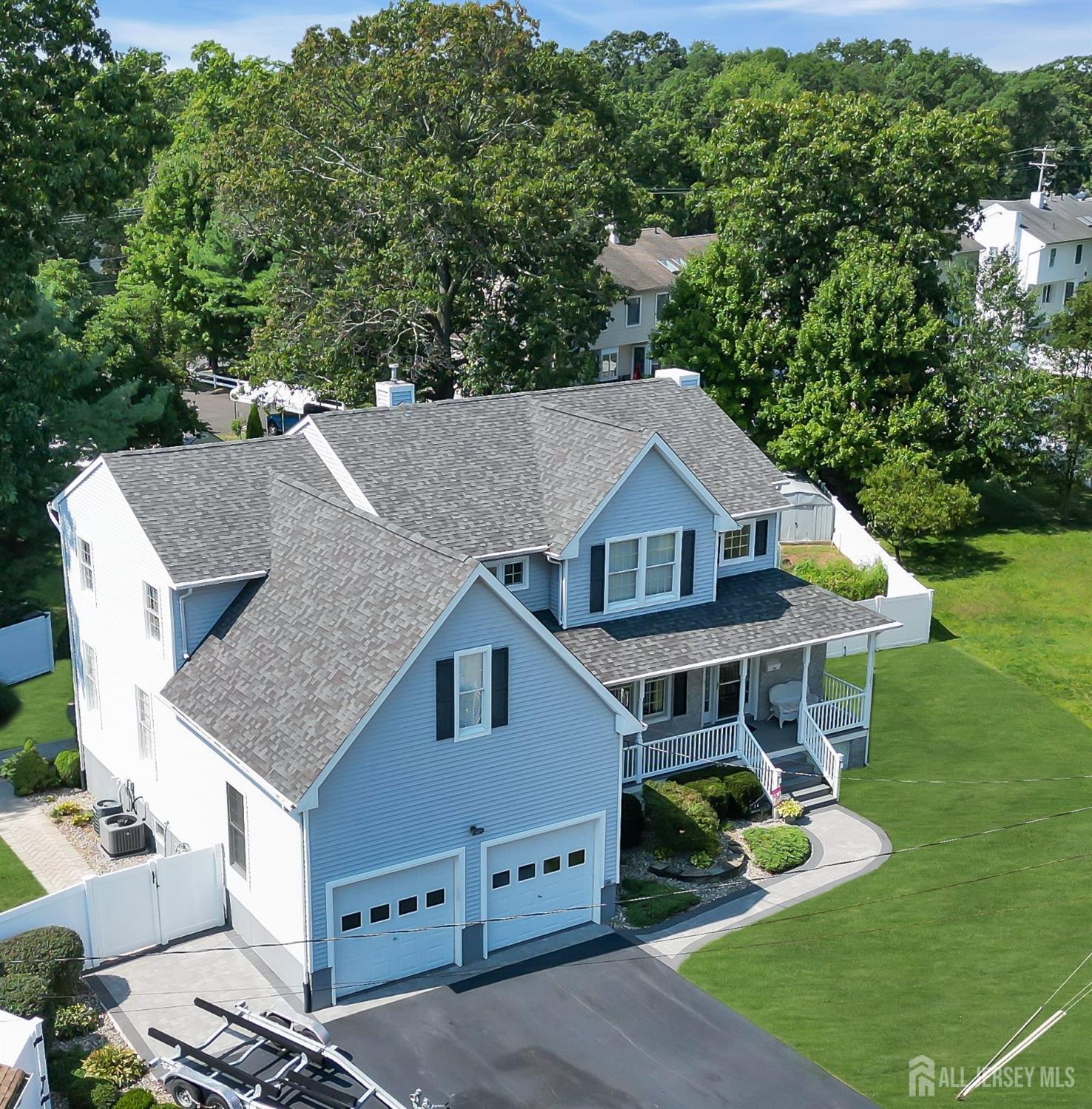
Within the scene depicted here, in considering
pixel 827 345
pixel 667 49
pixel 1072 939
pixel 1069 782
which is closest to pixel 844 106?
pixel 827 345

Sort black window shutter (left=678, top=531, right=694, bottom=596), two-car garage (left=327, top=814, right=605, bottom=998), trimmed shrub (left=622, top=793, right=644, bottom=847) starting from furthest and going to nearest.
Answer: black window shutter (left=678, top=531, right=694, bottom=596) → trimmed shrub (left=622, top=793, right=644, bottom=847) → two-car garage (left=327, top=814, right=605, bottom=998)

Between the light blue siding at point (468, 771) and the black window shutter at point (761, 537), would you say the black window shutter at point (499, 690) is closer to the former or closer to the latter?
the light blue siding at point (468, 771)

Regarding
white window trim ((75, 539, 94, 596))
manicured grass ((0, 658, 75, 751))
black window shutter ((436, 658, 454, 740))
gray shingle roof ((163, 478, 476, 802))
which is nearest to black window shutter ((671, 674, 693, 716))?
gray shingle roof ((163, 478, 476, 802))

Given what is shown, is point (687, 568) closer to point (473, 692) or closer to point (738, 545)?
point (738, 545)

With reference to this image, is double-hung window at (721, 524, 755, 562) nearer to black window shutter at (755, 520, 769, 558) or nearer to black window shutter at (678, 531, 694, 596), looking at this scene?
black window shutter at (755, 520, 769, 558)

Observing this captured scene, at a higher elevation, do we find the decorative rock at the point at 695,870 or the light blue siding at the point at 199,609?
the light blue siding at the point at 199,609

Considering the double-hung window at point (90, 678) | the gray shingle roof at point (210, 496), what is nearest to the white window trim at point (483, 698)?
the gray shingle roof at point (210, 496)
